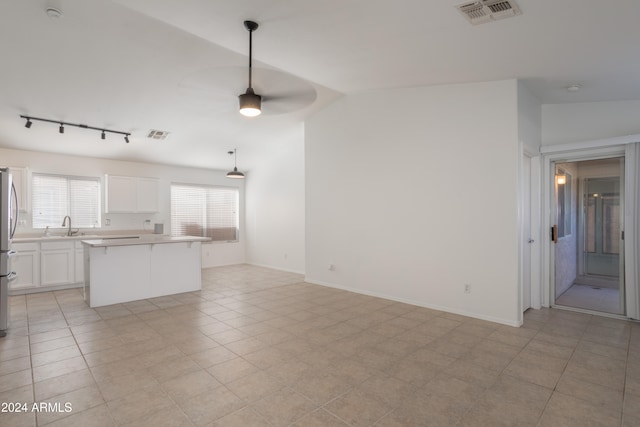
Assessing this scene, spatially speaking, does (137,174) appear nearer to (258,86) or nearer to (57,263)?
(57,263)

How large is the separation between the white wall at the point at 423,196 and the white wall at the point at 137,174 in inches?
138

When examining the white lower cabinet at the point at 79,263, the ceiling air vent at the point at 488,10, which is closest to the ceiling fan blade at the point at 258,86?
the ceiling air vent at the point at 488,10

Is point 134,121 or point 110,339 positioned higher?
point 134,121

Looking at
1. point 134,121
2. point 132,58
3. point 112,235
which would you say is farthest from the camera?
point 112,235

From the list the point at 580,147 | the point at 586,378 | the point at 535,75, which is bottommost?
the point at 586,378

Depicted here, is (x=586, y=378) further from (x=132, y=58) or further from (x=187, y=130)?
(x=187, y=130)

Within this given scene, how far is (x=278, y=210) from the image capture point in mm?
7855

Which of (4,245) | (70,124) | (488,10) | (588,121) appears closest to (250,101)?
(488,10)

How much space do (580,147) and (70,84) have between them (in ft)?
21.3

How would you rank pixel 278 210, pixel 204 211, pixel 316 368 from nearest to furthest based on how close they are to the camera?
pixel 316 368 < pixel 278 210 < pixel 204 211

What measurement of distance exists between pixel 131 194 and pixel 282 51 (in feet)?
16.2

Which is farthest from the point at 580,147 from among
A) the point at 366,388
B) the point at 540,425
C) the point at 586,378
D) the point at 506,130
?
the point at 366,388

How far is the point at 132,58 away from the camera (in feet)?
12.0

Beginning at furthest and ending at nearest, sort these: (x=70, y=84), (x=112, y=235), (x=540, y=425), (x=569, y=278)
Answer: (x=112, y=235), (x=569, y=278), (x=70, y=84), (x=540, y=425)
